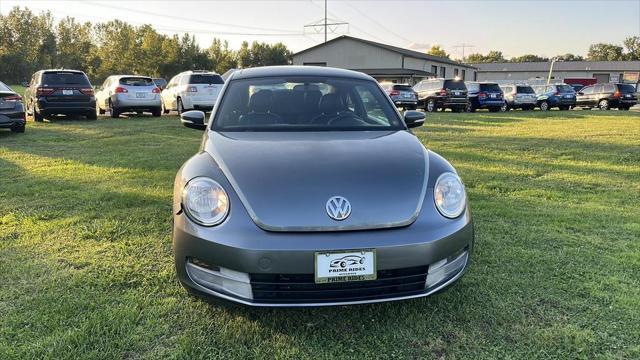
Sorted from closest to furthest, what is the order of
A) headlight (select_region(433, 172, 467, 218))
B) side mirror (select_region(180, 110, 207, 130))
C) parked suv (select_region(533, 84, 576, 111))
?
headlight (select_region(433, 172, 467, 218))
side mirror (select_region(180, 110, 207, 130))
parked suv (select_region(533, 84, 576, 111))

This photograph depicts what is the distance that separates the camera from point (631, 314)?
2.83 meters

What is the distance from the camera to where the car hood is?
7.93ft

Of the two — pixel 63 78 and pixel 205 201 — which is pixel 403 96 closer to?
pixel 63 78

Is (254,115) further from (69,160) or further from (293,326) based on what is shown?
(69,160)

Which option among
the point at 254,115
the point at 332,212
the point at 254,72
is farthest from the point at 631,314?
the point at 254,72

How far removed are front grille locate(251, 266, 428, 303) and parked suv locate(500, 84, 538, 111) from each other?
989 inches

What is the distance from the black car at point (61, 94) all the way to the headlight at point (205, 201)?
1309 cm

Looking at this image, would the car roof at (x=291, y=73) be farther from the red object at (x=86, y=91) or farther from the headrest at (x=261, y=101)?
the red object at (x=86, y=91)

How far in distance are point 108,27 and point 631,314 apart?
8057cm

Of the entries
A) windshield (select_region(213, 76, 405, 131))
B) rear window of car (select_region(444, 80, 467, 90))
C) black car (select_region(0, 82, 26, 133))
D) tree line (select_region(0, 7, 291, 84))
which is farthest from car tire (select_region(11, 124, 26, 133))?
tree line (select_region(0, 7, 291, 84))

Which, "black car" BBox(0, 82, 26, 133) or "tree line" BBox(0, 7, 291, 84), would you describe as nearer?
"black car" BBox(0, 82, 26, 133)

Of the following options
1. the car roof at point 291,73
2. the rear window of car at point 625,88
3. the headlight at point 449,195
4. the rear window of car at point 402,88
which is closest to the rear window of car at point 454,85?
the rear window of car at point 402,88

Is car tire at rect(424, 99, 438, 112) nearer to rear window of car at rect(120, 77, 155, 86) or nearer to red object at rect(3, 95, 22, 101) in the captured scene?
rear window of car at rect(120, 77, 155, 86)

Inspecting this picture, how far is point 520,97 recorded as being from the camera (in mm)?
25656
